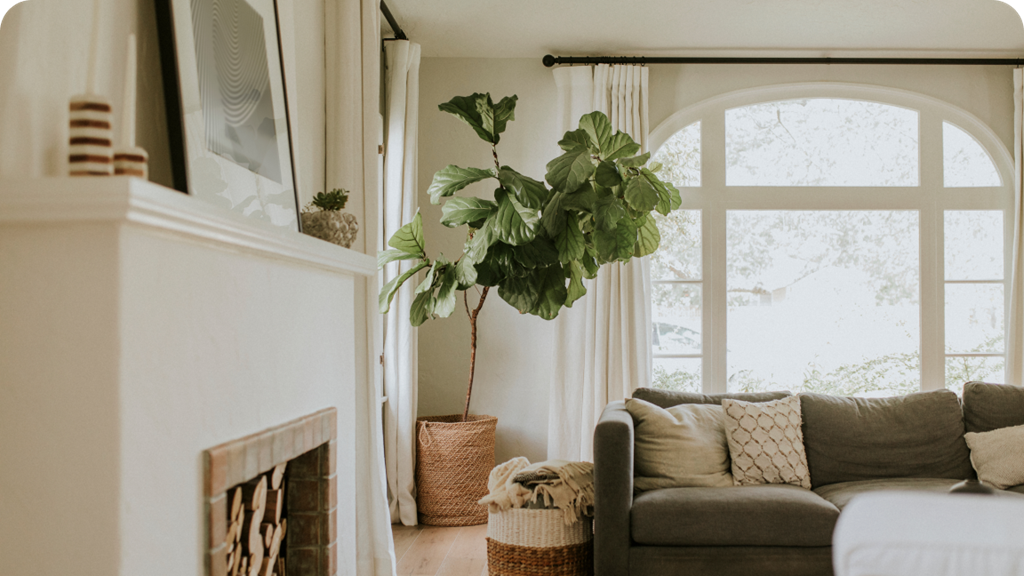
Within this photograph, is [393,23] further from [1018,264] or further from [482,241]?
[1018,264]

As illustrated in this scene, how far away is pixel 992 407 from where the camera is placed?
3.21m

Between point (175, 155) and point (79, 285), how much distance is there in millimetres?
574

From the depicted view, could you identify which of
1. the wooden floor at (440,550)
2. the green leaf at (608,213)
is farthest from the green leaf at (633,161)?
the wooden floor at (440,550)

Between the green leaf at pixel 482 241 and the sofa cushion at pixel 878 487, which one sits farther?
the green leaf at pixel 482 241

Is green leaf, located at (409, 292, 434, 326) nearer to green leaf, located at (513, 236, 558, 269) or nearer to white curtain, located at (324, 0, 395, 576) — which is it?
green leaf, located at (513, 236, 558, 269)

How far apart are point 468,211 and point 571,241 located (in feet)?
1.80

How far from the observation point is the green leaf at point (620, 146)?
355 centimetres

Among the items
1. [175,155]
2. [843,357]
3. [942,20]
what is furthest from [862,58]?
[175,155]

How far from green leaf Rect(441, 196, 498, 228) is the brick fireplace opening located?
62.2 inches

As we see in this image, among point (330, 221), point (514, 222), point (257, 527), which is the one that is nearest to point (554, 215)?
point (514, 222)

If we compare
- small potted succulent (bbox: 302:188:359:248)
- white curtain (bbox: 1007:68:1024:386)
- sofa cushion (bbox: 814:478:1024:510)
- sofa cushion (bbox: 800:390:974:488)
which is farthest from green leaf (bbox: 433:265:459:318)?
white curtain (bbox: 1007:68:1024:386)

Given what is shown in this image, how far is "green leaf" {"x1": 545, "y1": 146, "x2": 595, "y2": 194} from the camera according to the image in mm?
3191

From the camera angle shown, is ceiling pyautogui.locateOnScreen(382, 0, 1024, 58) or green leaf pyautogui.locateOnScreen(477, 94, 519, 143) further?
ceiling pyautogui.locateOnScreen(382, 0, 1024, 58)

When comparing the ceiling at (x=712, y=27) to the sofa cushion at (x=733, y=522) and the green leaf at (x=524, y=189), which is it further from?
the sofa cushion at (x=733, y=522)
